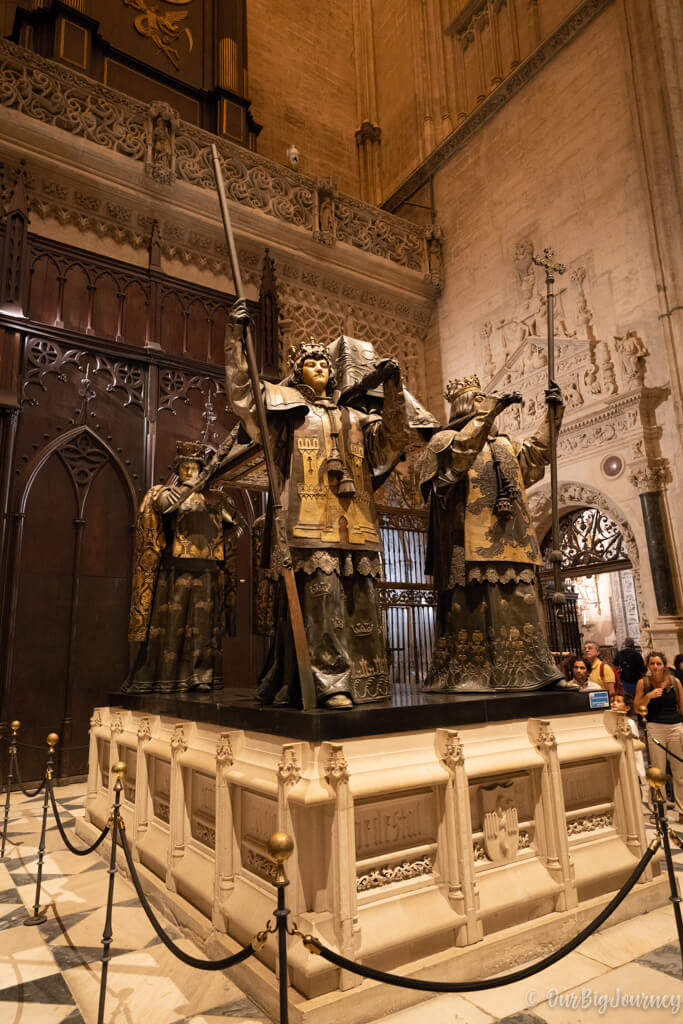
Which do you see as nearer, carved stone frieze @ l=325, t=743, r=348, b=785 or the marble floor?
the marble floor

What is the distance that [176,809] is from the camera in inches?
129

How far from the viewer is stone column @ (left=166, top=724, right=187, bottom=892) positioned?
3.24m

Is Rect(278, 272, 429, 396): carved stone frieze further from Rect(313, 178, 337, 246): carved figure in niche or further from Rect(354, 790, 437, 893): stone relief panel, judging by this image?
Rect(354, 790, 437, 893): stone relief panel

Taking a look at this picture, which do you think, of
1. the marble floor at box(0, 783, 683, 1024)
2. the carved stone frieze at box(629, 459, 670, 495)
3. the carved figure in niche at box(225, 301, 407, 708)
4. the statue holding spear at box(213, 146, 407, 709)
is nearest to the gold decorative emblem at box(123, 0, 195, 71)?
the carved stone frieze at box(629, 459, 670, 495)

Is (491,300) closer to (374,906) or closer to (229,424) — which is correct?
(229,424)

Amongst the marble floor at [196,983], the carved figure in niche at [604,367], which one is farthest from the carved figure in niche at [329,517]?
the carved figure in niche at [604,367]

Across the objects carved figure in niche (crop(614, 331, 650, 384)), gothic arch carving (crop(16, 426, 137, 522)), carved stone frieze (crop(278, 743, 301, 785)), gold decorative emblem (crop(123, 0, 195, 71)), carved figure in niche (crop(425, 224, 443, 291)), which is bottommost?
carved stone frieze (crop(278, 743, 301, 785))

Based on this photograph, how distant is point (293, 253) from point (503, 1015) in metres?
10.2

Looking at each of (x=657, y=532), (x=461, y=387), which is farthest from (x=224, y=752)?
(x=657, y=532)

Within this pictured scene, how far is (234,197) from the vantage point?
970 centimetres

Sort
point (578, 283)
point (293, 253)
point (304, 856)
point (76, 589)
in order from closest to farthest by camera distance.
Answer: point (304, 856) < point (76, 589) < point (578, 283) < point (293, 253)

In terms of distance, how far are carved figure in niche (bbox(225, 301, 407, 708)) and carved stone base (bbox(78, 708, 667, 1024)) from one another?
0.47 meters

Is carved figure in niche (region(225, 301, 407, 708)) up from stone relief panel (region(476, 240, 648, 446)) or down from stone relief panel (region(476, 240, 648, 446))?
down

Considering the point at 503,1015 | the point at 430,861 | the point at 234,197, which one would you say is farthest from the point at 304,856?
the point at 234,197
